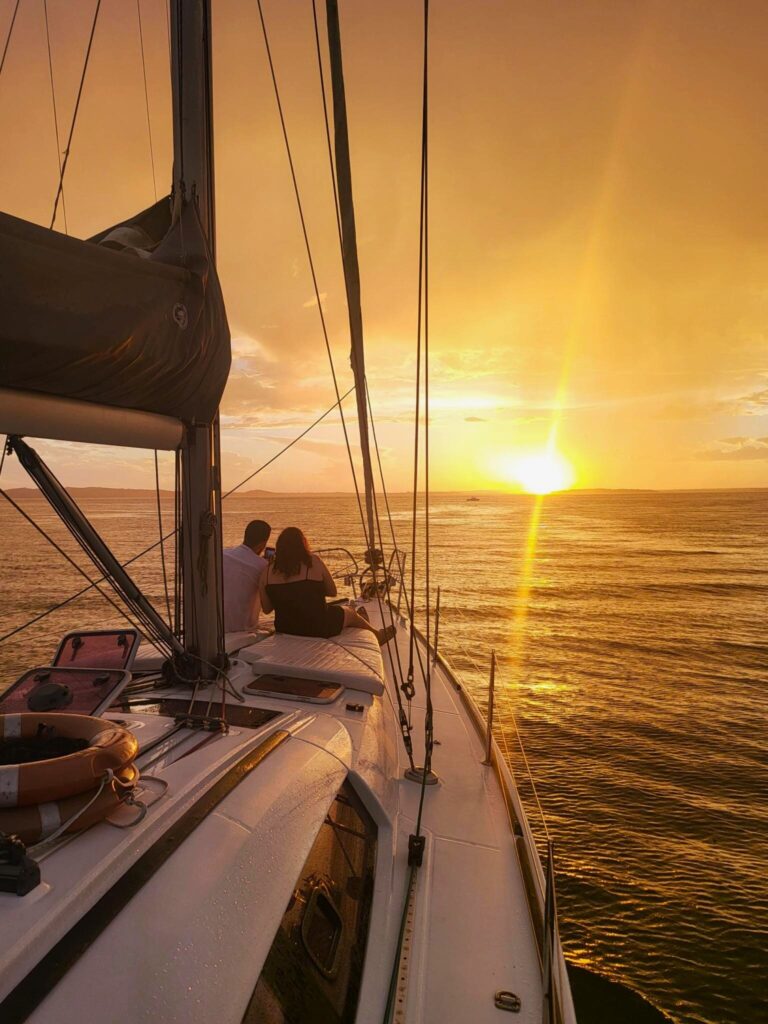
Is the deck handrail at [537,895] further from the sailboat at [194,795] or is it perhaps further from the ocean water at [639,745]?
the ocean water at [639,745]

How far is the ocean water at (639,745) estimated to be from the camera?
542 cm

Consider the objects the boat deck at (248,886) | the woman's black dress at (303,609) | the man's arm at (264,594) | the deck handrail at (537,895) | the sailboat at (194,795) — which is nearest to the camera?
the boat deck at (248,886)

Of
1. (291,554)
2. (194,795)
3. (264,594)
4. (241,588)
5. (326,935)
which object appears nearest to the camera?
(194,795)

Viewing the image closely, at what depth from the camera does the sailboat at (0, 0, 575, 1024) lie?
1.78 metres

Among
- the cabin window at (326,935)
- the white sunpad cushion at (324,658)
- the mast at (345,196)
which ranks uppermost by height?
the mast at (345,196)

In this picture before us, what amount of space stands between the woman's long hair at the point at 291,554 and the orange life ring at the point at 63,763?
3264 mm

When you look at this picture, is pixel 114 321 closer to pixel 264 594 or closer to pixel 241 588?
pixel 264 594

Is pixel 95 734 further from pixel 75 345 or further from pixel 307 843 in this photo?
pixel 75 345

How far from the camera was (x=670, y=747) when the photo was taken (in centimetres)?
955

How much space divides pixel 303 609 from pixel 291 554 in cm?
58

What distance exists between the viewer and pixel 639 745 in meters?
9.66

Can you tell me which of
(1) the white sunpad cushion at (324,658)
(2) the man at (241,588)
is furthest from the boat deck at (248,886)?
(2) the man at (241,588)

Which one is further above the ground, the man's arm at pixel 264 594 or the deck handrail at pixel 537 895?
the man's arm at pixel 264 594

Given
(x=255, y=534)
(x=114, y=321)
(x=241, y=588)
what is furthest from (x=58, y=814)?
(x=255, y=534)
